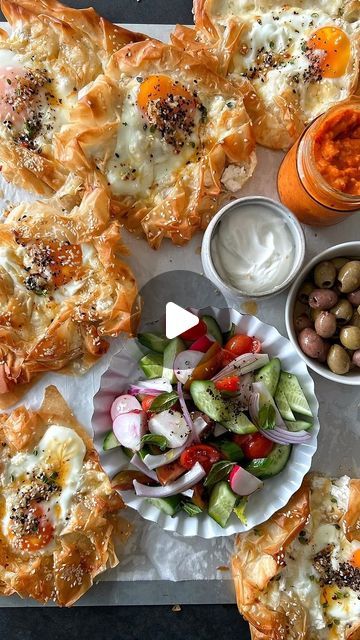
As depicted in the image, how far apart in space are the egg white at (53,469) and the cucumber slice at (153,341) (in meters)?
0.62

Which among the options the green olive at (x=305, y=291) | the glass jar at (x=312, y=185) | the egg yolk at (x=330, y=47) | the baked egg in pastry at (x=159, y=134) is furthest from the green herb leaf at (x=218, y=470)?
the egg yolk at (x=330, y=47)

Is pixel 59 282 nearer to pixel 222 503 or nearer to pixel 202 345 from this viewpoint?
pixel 202 345

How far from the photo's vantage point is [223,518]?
300 cm

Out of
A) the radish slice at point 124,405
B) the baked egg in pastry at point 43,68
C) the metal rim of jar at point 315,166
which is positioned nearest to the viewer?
the metal rim of jar at point 315,166

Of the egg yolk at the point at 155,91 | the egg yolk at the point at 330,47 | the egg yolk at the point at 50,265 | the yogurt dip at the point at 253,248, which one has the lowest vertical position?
the yogurt dip at the point at 253,248

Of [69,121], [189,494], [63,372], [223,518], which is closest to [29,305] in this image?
[63,372]

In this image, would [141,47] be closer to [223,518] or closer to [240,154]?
[240,154]

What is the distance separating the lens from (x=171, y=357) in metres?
3.05

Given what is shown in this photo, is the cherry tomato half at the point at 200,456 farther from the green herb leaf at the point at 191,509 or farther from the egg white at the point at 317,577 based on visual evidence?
the egg white at the point at 317,577

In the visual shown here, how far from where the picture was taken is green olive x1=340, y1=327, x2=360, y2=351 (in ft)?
10.2

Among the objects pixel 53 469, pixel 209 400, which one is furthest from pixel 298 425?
pixel 53 469

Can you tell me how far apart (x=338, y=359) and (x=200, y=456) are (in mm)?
835

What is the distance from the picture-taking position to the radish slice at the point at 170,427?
2967mm

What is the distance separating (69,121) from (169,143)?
51 centimetres
